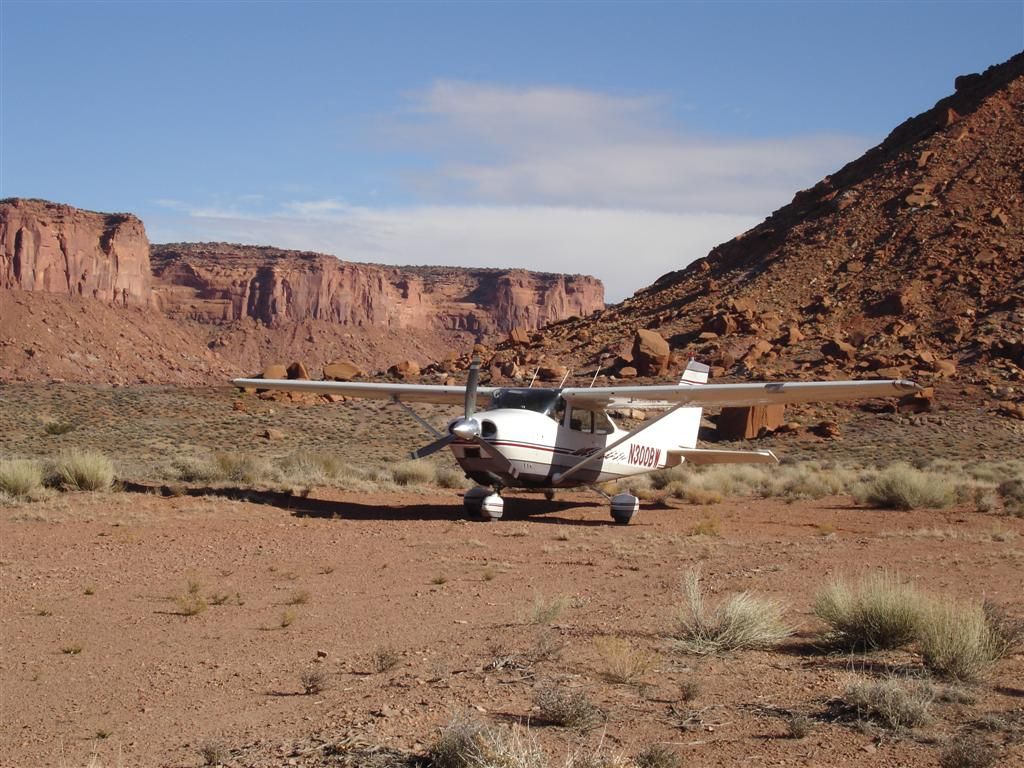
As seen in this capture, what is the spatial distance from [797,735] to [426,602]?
634cm

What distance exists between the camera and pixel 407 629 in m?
10.9

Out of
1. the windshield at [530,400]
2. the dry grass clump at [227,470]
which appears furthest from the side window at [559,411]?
the dry grass clump at [227,470]

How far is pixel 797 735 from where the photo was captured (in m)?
6.72

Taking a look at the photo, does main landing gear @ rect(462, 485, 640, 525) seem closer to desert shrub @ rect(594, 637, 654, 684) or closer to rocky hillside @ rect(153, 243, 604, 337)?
desert shrub @ rect(594, 637, 654, 684)

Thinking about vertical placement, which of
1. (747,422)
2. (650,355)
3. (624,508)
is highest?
(650,355)

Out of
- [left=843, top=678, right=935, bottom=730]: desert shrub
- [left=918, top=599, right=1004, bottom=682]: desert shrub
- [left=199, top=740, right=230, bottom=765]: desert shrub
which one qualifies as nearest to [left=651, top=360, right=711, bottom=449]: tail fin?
[left=918, top=599, right=1004, bottom=682]: desert shrub

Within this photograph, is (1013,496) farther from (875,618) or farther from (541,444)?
(875,618)

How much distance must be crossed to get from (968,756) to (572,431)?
16007mm

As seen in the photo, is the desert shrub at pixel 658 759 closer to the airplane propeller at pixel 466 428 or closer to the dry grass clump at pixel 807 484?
the airplane propeller at pixel 466 428

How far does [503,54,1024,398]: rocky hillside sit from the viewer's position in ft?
162

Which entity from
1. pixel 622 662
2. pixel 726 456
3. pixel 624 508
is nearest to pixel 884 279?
pixel 726 456

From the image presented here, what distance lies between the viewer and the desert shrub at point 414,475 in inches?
1110

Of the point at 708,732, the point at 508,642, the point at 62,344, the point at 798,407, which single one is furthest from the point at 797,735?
the point at 62,344

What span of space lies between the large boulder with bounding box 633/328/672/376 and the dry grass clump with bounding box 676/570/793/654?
3962 cm
